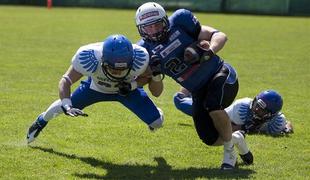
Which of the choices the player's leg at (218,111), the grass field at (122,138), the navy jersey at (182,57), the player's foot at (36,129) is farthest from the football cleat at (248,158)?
the player's foot at (36,129)

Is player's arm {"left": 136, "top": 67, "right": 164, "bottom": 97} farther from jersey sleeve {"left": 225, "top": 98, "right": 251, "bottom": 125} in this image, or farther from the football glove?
jersey sleeve {"left": 225, "top": 98, "right": 251, "bottom": 125}

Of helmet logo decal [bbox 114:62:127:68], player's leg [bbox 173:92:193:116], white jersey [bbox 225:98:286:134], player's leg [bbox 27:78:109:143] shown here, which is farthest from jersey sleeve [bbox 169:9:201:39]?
player's leg [bbox 173:92:193:116]

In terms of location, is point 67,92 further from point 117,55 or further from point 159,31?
point 159,31

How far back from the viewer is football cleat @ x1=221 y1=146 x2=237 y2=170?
230 inches

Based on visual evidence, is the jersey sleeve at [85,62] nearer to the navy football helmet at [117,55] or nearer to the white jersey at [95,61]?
the white jersey at [95,61]

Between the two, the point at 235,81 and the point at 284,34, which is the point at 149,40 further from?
the point at 284,34

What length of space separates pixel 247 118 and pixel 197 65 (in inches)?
70.9

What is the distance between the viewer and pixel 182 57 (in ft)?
19.4

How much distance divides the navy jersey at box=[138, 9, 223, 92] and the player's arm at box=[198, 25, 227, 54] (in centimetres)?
9

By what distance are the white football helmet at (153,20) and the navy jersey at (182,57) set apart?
0.10 meters

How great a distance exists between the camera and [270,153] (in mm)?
6586

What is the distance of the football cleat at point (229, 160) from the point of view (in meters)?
5.84

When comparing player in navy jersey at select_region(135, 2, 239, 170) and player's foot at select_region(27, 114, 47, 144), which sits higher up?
player in navy jersey at select_region(135, 2, 239, 170)

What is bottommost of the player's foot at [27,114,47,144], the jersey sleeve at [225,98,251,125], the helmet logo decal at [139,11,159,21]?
the jersey sleeve at [225,98,251,125]
